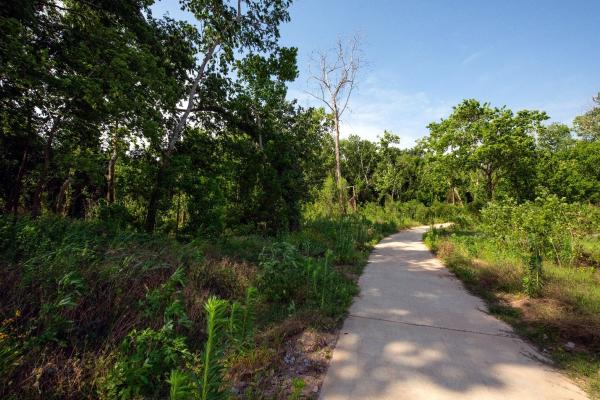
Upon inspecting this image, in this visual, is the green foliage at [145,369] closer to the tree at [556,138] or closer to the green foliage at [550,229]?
the green foliage at [550,229]

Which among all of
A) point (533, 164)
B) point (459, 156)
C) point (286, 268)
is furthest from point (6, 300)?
point (533, 164)

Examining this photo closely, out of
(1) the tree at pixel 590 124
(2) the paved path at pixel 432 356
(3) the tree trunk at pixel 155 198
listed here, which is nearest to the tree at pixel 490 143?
(2) the paved path at pixel 432 356

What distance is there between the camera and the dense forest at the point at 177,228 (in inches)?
88.4

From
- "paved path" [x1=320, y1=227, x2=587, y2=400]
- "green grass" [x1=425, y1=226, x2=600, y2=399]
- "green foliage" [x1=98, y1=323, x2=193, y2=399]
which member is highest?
"green foliage" [x1=98, y1=323, x2=193, y2=399]

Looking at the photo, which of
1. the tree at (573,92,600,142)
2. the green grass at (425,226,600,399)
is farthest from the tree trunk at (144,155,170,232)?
the tree at (573,92,600,142)

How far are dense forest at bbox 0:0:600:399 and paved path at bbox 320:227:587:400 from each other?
0.32m

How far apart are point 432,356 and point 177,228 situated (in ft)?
23.8

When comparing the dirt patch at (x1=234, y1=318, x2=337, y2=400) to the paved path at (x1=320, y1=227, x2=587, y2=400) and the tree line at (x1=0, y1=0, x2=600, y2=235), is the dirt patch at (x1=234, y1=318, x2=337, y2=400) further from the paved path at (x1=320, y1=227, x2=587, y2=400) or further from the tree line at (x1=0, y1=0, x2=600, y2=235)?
the tree line at (x1=0, y1=0, x2=600, y2=235)

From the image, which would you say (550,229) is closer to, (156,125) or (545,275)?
(545,275)

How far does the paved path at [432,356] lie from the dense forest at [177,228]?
1.06ft

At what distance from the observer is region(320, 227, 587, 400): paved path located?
2512 millimetres

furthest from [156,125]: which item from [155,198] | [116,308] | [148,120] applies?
[116,308]

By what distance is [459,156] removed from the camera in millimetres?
17422

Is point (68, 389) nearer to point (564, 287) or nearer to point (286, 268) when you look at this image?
point (286, 268)
